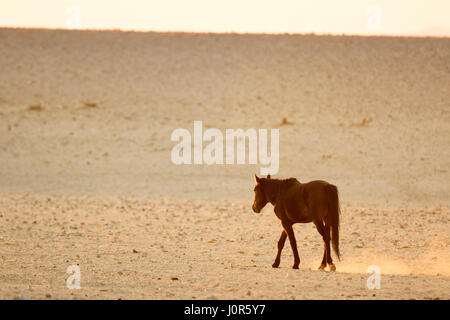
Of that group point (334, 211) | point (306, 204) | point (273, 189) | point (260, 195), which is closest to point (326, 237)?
point (334, 211)

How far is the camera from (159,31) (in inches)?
2008

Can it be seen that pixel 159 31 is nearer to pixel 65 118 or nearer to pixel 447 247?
pixel 65 118

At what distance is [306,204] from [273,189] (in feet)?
2.22

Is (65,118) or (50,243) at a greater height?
(65,118)

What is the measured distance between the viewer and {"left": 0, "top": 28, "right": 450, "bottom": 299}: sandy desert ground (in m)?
11.1

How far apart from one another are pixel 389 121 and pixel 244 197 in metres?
14.3

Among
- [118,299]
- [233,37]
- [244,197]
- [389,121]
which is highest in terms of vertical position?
[233,37]

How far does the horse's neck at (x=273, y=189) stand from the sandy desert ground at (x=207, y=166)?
114 cm

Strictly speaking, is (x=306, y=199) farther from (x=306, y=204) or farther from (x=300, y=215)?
(x=300, y=215)

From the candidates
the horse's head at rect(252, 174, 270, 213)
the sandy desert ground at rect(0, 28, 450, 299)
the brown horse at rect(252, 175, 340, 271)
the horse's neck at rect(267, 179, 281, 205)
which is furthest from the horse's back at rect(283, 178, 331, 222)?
the sandy desert ground at rect(0, 28, 450, 299)

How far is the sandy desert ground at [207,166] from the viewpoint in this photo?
36.5 feet

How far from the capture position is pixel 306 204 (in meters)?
11.4

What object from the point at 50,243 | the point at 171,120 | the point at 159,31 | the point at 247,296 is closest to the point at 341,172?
the point at 171,120

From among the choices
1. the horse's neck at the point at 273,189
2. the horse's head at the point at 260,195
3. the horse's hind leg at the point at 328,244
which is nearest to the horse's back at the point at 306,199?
the horse's neck at the point at 273,189
